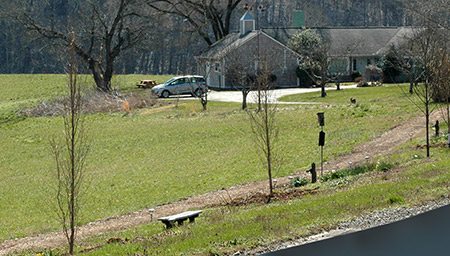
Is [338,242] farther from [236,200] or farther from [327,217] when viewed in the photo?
[236,200]

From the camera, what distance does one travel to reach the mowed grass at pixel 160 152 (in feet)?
78.8

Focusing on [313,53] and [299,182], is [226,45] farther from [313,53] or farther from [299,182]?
[299,182]

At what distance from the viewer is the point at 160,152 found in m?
33.0

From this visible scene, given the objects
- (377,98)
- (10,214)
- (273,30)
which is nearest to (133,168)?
(10,214)

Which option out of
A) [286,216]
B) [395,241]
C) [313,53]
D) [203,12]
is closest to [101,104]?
[313,53]

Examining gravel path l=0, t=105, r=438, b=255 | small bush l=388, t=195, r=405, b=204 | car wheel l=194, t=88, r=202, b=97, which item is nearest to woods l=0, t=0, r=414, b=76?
car wheel l=194, t=88, r=202, b=97

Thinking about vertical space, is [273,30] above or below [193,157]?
above

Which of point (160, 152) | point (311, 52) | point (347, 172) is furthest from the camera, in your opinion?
point (311, 52)

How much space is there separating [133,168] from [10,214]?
7029 millimetres

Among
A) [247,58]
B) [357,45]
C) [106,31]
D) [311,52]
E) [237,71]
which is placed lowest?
[237,71]

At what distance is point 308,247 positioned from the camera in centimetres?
1678

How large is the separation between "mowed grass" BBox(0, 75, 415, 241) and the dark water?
7.15 meters

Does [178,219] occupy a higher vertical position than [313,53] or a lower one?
lower

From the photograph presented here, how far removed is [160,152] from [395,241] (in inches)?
661
